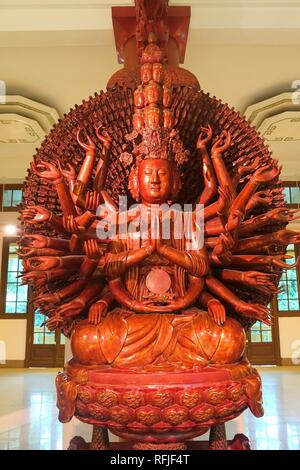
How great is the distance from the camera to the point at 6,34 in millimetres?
1968

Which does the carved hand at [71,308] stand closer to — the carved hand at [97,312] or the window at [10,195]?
the carved hand at [97,312]

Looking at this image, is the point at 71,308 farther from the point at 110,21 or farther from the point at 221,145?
the point at 110,21

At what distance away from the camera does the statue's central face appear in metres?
1.22

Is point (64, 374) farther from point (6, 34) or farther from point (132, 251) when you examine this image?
point (6, 34)

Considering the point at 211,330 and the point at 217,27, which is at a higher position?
the point at 217,27

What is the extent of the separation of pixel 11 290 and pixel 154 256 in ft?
22.1

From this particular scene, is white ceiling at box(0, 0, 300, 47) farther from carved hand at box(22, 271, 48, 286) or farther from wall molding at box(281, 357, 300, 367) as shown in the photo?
wall molding at box(281, 357, 300, 367)

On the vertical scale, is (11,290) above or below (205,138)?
below

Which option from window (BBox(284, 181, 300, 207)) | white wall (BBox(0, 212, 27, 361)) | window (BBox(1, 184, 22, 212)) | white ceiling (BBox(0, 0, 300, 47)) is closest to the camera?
white ceiling (BBox(0, 0, 300, 47))

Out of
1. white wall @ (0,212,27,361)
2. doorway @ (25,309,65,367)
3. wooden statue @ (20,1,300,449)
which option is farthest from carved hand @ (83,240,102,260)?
white wall @ (0,212,27,361)

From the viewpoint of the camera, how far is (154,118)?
120cm

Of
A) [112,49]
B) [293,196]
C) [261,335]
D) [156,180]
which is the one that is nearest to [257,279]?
[156,180]
